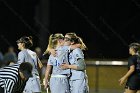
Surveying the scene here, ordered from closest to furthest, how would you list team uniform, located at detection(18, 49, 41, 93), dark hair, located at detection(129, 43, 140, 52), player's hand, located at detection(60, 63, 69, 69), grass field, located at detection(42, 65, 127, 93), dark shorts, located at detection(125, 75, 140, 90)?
player's hand, located at detection(60, 63, 69, 69), team uniform, located at detection(18, 49, 41, 93), dark hair, located at detection(129, 43, 140, 52), dark shorts, located at detection(125, 75, 140, 90), grass field, located at detection(42, 65, 127, 93)

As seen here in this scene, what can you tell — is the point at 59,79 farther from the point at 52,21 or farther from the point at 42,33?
the point at 52,21

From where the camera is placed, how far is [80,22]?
31.3m

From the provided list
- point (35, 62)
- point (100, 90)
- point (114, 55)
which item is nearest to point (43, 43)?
point (114, 55)

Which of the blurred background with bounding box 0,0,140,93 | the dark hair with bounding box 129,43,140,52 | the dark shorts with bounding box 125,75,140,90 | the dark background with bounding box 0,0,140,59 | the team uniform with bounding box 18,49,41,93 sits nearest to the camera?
the team uniform with bounding box 18,49,41,93

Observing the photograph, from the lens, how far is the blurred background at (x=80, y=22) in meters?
28.2

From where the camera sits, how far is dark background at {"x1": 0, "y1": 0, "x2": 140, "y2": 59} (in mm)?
28547

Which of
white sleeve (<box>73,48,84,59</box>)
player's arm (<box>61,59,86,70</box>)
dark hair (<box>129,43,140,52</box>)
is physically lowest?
player's arm (<box>61,59,86,70</box>)

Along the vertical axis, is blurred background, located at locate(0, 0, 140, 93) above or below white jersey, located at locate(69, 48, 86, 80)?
above

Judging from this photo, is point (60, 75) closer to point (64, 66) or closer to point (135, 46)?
point (64, 66)

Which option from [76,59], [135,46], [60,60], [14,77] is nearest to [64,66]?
[60,60]

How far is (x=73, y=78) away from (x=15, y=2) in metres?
22.9

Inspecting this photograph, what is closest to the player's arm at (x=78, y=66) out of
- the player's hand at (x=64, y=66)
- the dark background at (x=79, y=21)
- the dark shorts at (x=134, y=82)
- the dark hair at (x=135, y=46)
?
the player's hand at (x=64, y=66)

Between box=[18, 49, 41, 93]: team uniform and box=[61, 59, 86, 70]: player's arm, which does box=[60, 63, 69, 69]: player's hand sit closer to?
box=[61, 59, 86, 70]: player's arm

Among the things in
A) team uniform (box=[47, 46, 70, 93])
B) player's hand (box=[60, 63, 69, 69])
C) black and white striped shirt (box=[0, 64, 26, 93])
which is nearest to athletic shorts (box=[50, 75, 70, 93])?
team uniform (box=[47, 46, 70, 93])
